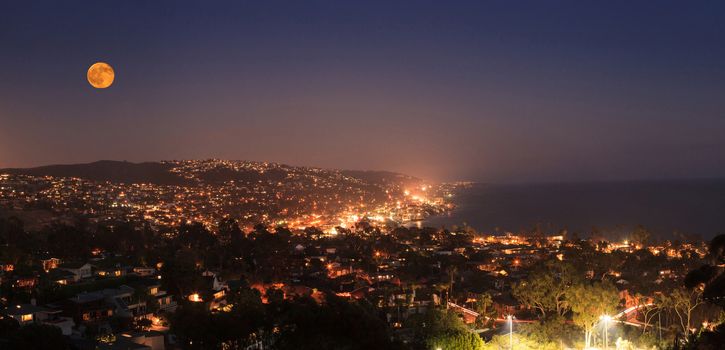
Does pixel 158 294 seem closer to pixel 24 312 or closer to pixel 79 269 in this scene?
pixel 24 312

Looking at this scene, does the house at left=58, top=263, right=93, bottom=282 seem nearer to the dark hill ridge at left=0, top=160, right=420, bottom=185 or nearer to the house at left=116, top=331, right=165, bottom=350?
the house at left=116, top=331, right=165, bottom=350

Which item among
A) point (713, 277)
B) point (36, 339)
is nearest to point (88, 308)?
point (36, 339)

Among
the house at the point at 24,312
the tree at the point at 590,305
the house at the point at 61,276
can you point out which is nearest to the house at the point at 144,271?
the house at the point at 61,276

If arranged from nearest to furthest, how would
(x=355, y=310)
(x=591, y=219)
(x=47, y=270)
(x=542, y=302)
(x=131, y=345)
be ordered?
1. (x=355, y=310)
2. (x=131, y=345)
3. (x=542, y=302)
4. (x=47, y=270)
5. (x=591, y=219)

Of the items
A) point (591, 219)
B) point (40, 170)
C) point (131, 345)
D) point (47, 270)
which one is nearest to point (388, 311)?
point (131, 345)

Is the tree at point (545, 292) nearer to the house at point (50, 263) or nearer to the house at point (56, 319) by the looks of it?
the house at point (56, 319)

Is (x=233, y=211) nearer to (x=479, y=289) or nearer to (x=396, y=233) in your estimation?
(x=396, y=233)

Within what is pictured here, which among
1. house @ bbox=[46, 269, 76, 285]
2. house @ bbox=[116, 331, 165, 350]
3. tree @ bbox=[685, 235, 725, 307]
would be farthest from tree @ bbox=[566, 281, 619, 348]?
house @ bbox=[46, 269, 76, 285]
